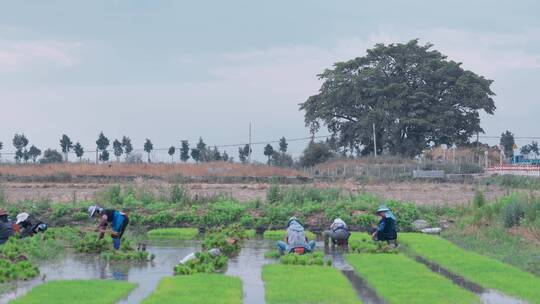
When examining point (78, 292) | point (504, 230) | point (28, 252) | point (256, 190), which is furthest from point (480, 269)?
point (256, 190)

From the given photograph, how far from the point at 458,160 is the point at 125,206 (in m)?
40.5

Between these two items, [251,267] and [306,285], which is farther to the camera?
[251,267]

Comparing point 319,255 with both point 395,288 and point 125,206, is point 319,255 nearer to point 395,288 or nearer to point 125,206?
point 395,288

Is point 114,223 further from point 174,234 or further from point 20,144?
point 20,144

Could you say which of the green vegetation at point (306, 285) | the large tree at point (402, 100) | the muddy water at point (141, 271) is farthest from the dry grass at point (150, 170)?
the green vegetation at point (306, 285)

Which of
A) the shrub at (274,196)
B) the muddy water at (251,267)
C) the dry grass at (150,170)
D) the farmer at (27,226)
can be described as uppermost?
the dry grass at (150,170)

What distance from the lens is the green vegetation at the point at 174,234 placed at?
2634cm

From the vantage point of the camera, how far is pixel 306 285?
617 inches

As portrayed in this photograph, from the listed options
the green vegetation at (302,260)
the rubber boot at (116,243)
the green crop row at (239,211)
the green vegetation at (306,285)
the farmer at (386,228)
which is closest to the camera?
the green vegetation at (306,285)

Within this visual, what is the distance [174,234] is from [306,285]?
11901 mm

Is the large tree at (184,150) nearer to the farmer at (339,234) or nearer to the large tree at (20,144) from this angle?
the large tree at (20,144)

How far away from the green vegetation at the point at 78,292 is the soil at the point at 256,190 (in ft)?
63.4

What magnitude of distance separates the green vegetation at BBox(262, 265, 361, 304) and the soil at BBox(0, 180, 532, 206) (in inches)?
712

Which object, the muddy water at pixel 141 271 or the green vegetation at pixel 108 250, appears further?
the green vegetation at pixel 108 250
